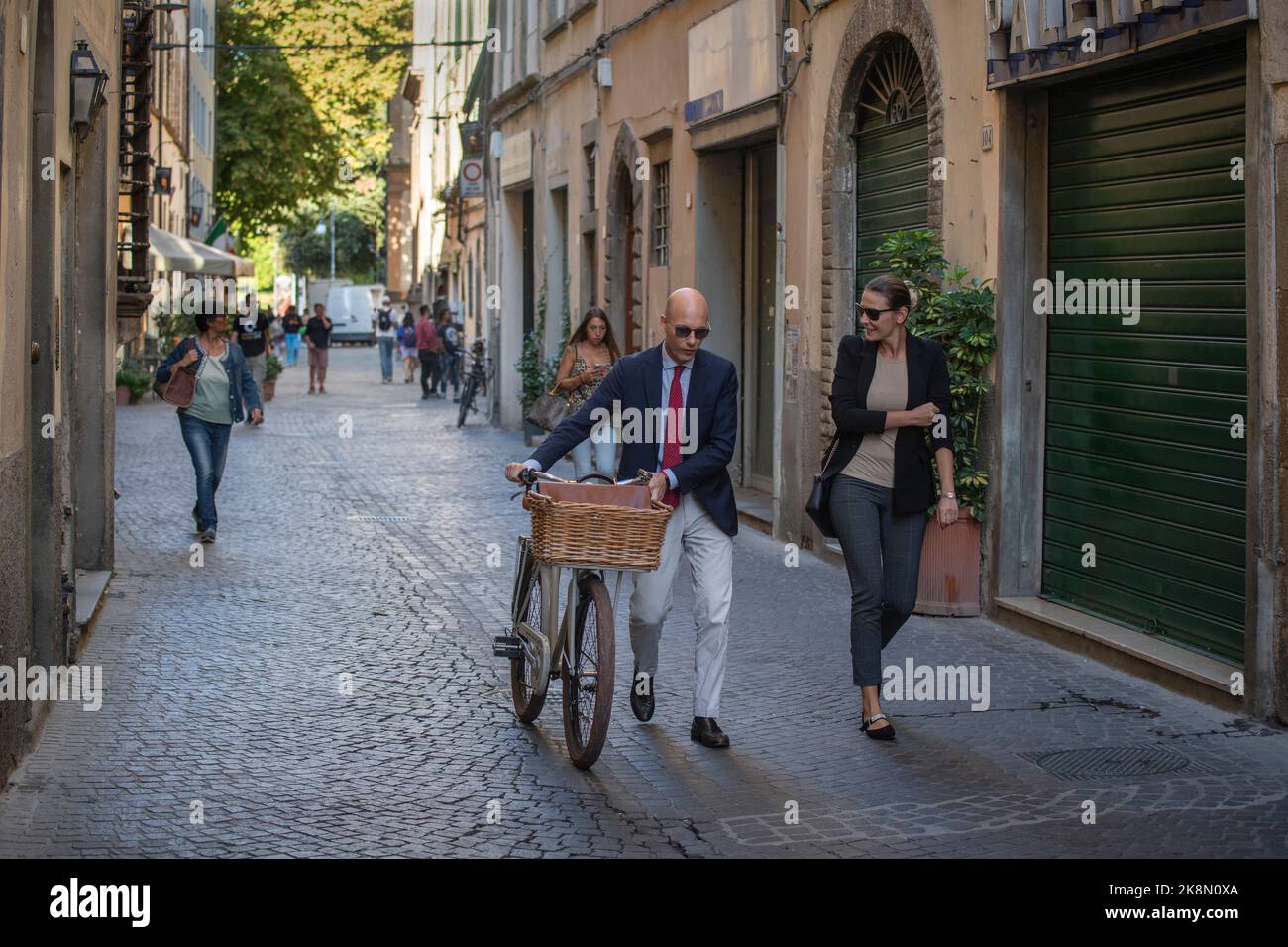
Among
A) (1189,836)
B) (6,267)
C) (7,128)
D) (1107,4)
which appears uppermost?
(1107,4)

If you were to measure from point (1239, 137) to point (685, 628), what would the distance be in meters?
3.84

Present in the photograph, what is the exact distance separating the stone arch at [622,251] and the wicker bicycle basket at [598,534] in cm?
1282

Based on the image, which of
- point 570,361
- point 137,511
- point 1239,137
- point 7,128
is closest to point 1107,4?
point 1239,137

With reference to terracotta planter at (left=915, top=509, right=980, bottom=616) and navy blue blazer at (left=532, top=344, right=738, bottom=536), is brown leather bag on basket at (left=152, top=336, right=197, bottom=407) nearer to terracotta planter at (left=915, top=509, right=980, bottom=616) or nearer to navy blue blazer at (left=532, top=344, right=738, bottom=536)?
terracotta planter at (left=915, top=509, right=980, bottom=616)

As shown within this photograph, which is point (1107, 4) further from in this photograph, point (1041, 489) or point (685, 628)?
point (685, 628)

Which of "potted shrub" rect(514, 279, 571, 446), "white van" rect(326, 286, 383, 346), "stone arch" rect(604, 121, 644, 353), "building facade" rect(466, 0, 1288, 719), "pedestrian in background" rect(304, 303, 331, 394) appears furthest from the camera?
"white van" rect(326, 286, 383, 346)

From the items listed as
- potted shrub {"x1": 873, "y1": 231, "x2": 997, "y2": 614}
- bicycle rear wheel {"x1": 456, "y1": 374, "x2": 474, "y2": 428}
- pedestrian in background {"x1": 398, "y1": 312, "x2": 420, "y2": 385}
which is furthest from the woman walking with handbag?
pedestrian in background {"x1": 398, "y1": 312, "x2": 420, "y2": 385}

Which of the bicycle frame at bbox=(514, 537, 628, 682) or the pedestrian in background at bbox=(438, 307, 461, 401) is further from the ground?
the pedestrian in background at bbox=(438, 307, 461, 401)

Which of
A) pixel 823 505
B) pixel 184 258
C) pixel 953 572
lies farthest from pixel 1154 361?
pixel 184 258

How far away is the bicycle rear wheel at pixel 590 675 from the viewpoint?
6680mm

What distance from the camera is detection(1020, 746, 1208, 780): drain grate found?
267 inches

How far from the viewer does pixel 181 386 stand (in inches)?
536

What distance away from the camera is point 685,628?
10.1 meters

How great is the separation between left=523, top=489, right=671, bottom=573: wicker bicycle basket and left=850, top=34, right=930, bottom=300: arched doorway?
5137mm
